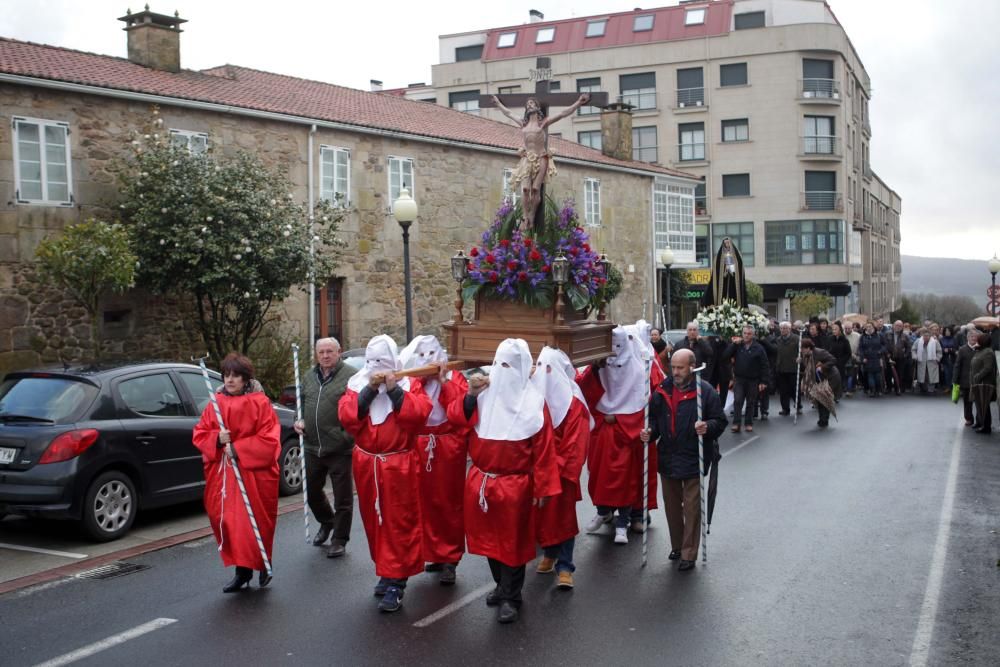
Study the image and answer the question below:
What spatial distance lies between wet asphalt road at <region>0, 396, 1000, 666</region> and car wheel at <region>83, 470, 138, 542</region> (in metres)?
0.65

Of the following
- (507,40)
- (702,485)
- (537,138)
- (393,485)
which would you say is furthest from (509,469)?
(507,40)

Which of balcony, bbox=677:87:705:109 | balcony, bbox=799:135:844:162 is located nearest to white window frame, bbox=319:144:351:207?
balcony, bbox=677:87:705:109

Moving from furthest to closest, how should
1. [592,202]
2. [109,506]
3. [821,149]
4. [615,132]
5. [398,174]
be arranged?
[821,149] → [615,132] → [592,202] → [398,174] → [109,506]

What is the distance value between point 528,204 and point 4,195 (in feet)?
33.8

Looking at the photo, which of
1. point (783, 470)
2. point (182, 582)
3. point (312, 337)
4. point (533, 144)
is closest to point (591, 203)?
point (312, 337)

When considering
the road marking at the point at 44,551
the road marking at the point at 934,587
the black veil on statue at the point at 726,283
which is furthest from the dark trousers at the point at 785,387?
the road marking at the point at 44,551

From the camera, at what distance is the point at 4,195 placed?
15562 mm

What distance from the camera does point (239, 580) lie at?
756cm

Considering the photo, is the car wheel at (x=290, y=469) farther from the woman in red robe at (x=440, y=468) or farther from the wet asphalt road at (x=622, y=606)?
the woman in red robe at (x=440, y=468)

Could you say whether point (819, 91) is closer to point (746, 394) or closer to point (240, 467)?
point (746, 394)

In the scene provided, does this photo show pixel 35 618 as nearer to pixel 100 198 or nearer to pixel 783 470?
pixel 783 470

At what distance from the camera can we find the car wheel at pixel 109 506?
29.2ft

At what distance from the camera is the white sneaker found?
30.7 feet

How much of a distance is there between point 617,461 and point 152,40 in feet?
50.3
